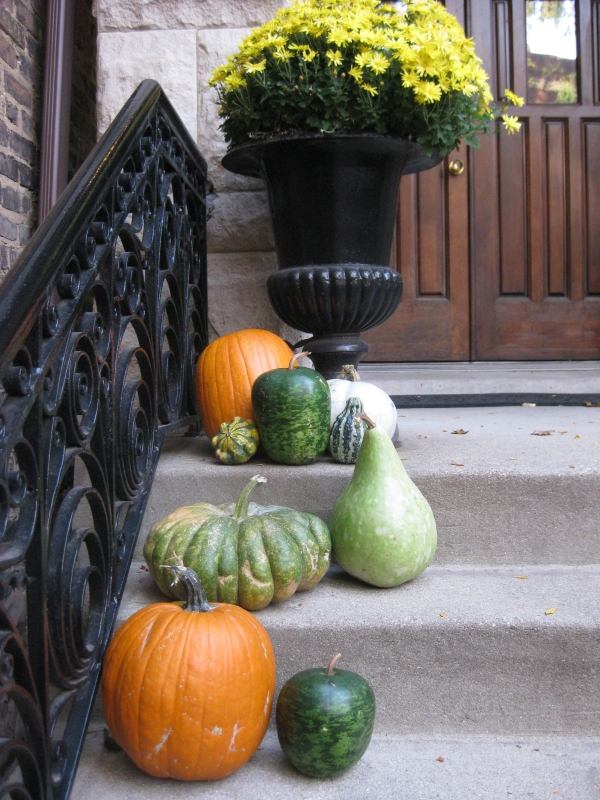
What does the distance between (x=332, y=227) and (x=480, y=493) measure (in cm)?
93

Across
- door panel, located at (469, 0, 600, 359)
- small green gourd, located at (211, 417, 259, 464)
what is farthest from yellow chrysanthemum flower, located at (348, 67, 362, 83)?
door panel, located at (469, 0, 600, 359)

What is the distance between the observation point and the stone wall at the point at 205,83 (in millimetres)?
2795

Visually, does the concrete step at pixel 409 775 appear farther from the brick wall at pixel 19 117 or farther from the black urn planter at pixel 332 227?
the brick wall at pixel 19 117

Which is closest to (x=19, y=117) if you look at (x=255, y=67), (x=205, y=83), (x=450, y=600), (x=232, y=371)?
(x=205, y=83)

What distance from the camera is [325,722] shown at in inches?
54.4

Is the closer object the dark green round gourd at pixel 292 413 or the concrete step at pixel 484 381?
the dark green round gourd at pixel 292 413

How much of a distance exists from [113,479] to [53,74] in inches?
97.7

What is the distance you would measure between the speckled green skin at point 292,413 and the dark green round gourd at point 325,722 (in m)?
0.73

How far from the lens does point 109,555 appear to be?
1.62 m

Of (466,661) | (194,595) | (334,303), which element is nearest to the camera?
(194,595)

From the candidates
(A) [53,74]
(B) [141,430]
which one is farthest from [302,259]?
(A) [53,74]

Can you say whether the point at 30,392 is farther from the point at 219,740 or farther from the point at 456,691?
the point at 456,691

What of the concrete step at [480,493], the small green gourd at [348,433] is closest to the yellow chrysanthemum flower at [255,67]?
the small green gourd at [348,433]

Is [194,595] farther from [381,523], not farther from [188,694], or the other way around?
[381,523]
